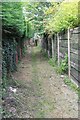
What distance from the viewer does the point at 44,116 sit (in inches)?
190

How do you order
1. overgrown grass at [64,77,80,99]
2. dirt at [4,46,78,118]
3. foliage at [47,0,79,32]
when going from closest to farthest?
A: dirt at [4,46,78,118] < overgrown grass at [64,77,80,99] < foliage at [47,0,79,32]

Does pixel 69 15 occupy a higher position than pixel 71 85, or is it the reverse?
pixel 69 15

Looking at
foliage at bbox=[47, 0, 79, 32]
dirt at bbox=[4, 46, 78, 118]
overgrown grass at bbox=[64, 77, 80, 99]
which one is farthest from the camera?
foliage at bbox=[47, 0, 79, 32]

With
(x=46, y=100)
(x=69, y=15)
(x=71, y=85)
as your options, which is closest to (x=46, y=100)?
(x=46, y=100)

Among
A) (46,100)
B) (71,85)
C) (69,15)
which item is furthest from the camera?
(69,15)

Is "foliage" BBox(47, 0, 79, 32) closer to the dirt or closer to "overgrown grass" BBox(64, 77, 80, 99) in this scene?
"overgrown grass" BBox(64, 77, 80, 99)

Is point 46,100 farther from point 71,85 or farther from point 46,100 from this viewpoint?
point 71,85

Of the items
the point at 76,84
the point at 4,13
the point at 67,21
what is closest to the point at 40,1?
the point at 67,21

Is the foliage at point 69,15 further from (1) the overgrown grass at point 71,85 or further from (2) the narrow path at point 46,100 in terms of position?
(2) the narrow path at point 46,100

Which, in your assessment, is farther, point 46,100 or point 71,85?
point 71,85

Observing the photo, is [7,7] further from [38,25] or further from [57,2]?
[38,25]

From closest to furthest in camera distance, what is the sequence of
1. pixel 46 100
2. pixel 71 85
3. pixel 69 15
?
pixel 46 100 < pixel 71 85 < pixel 69 15

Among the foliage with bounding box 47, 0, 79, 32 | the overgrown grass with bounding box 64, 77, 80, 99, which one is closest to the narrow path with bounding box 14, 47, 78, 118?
the overgrown grass with bounding box 64, 77, 80, 99

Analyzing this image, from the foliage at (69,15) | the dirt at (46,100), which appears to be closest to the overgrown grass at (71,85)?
the dirt at (46,100)
